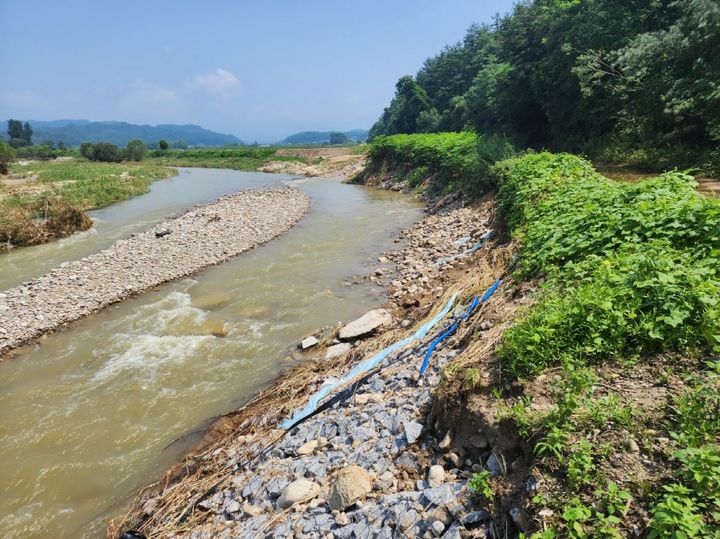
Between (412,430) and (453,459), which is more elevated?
(453,459)

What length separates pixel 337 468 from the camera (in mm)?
4406

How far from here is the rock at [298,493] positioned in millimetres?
4152

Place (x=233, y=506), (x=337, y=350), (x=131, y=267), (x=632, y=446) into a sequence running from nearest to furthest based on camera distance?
(x=632, y=446)
(x=233, y=506)
(x=337, y=350)
(x=131, y=267)

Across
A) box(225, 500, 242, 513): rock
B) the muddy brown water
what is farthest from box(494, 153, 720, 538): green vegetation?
the muddy brown water

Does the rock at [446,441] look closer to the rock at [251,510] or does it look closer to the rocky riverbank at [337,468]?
the rocky riverbank at [337,468]

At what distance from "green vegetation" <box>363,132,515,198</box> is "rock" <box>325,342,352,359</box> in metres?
12.2

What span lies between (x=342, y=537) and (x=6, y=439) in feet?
22.9

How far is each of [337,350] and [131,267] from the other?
9.93 meters

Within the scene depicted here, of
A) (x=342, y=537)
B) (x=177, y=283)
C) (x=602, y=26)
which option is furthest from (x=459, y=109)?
(x=342, y=537)

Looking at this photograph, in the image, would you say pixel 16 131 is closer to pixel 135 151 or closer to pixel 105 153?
pixel 135 151

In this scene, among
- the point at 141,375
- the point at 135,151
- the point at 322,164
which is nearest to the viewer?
the point at 141,375

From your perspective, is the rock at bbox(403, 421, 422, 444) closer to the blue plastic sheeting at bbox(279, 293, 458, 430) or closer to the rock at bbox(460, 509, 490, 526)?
the rock at bbox(460, 509, 490, 526)

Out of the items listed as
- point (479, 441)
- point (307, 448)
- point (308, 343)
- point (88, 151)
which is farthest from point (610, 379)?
point (88, 151)

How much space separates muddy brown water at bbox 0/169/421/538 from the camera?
6.10 meters
